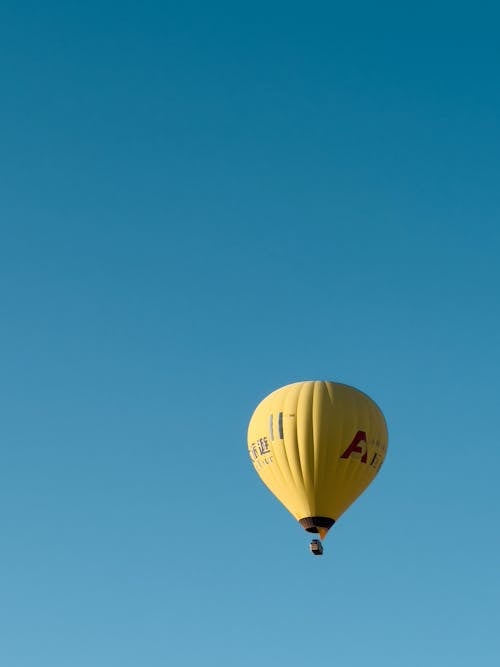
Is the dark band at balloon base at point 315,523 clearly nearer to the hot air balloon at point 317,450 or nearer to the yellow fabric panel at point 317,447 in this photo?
the hot air balloon at point 317,450

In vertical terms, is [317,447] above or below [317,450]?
above

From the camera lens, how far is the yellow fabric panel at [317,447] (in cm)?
8062

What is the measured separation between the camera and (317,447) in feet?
265

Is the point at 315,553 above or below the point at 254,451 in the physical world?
below

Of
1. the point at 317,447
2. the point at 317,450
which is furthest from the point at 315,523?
the point at 317,447

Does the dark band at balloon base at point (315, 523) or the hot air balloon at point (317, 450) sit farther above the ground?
the hot air balloon at point (317, 450)

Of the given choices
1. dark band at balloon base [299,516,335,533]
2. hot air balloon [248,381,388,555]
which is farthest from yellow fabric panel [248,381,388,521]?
dark band at balloon base [299,516,335,533]

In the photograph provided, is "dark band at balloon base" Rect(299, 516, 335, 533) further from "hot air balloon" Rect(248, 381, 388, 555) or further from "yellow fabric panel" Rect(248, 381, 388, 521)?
"yellow fabric panel" Rect(248, 381, 388, 521)

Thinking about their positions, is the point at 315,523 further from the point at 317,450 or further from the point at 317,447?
the point at 317,447

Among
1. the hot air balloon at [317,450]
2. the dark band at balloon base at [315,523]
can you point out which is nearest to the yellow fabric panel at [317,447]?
the hot air balloon at [317,450]

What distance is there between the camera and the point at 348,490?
8138 cm

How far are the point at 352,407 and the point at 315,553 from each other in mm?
6861

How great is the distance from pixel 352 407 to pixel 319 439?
2.36m

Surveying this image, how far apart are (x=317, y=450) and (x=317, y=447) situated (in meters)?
0.13
